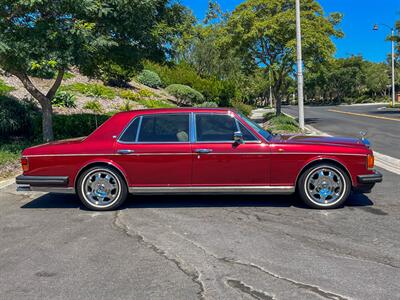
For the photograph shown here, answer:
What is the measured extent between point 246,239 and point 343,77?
7756 cm

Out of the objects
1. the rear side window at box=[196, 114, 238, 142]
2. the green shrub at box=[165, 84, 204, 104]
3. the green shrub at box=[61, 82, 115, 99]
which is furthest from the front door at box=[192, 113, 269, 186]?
the green shrub at box=[165, 84, 204, 104]

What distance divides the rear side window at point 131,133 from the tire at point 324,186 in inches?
97.2

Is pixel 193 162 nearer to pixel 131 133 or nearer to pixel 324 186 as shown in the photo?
pixel 131 133

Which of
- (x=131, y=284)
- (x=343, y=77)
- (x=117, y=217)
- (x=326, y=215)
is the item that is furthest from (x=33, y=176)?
(x=343, y=77)

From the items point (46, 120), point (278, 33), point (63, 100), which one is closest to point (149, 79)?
point (278, 33)

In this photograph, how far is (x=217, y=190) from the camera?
19.1ft

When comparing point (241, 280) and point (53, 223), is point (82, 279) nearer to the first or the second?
point (241, 280)

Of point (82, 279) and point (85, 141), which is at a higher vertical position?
point (85, 141)

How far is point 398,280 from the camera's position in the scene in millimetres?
3508

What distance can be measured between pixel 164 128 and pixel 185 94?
76.8 ft

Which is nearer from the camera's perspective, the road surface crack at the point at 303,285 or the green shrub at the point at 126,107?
the road surface crack at the point at 303,285

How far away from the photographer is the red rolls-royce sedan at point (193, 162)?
5.70 meters

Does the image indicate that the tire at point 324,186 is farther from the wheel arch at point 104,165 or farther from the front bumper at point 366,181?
the wheel arch at point 104,165

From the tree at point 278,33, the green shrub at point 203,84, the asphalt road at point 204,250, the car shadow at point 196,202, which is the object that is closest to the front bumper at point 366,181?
the asphalt road at point 204,250
